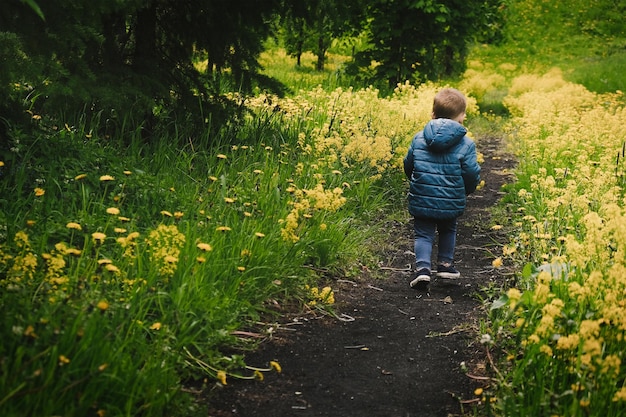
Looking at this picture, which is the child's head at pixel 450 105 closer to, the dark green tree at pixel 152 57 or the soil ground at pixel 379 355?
the soil ground at pixel 379 355

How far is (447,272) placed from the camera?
5.43 meters

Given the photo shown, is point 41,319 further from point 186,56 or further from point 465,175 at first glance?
point 186,56

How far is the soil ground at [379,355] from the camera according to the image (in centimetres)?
335

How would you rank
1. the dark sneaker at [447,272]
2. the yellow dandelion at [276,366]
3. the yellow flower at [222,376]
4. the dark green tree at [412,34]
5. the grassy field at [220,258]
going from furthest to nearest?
the dark green tree at [412,34] < the dark sneaker at [447,272] < the yellow dandelion at [276,366] < the yellow flower at [222,376] < the grassy field at [220,258]

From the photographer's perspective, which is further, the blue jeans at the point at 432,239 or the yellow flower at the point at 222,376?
the blue jeans at the point at 432,239

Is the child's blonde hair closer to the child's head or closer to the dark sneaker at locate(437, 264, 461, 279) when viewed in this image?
the child's head

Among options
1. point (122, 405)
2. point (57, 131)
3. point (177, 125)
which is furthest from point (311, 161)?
point (122, 405)

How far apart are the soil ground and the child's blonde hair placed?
4.20 feet

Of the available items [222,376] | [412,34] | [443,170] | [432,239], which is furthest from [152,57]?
[412,34]

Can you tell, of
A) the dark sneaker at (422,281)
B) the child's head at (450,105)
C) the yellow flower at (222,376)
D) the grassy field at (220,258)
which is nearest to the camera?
the grassy field at (220,258)

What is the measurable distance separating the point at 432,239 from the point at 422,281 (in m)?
0.43

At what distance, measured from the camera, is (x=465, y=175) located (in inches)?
217

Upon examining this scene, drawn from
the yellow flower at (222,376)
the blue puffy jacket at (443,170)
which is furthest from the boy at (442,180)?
the yellow flower at (222,376)

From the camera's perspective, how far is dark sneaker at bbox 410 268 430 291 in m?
5.21
